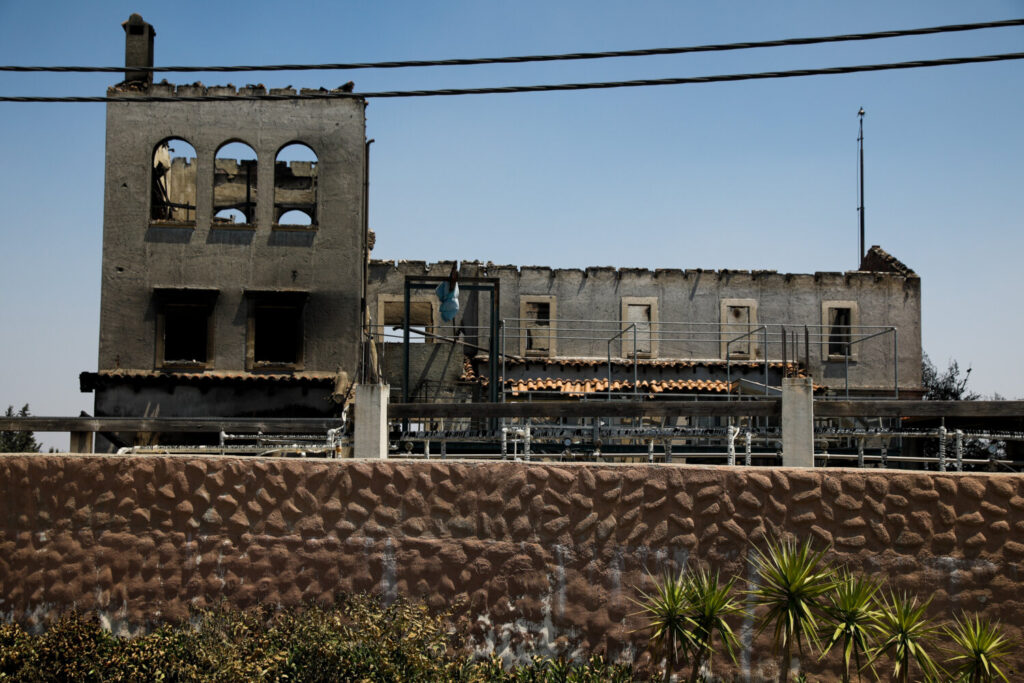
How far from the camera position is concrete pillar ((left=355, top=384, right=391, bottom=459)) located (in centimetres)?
1434

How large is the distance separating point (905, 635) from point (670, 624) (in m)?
2.34

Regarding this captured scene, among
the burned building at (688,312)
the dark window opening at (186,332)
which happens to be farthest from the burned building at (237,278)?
the burned building at (688,312)

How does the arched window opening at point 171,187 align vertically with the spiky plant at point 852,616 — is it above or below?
above

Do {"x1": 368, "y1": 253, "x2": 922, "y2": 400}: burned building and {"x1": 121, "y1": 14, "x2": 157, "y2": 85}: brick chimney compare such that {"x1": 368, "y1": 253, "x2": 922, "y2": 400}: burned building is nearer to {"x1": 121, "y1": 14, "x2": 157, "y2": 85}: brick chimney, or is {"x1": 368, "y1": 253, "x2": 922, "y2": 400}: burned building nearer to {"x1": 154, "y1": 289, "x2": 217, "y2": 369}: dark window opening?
{"x1": 154, "y1": 289, "x2": 217, "y2": 369}: dark window opening

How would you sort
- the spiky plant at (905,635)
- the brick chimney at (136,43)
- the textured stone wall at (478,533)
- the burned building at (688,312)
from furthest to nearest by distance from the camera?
the burned building at (688,312)
the brick chimney at (136,43)
the textured stone wall at (478,533)
the spiky plant at (905,635)

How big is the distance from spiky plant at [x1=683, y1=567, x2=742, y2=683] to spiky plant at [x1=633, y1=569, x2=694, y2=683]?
59 mm

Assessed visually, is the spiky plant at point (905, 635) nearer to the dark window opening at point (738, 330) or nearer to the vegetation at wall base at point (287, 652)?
the vegetation at wall base at point (287, 652)

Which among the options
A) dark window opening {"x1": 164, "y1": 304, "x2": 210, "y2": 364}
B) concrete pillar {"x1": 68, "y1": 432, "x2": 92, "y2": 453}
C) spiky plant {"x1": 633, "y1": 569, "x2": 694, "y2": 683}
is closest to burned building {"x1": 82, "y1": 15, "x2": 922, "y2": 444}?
dark window opening {"x1": 164, "y1": 304, "x2": 210, "y2": 364}

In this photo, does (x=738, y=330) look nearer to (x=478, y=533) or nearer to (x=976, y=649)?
(x=478, y=533)

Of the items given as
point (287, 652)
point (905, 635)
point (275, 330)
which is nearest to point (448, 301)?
point (275, 330)

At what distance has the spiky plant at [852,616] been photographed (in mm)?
9734

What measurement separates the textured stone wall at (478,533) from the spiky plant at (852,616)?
0.84 m

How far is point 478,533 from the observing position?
455 inches

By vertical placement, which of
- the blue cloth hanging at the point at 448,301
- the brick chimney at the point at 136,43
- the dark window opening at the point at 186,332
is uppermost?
the brick chimney at the point at 136,43
